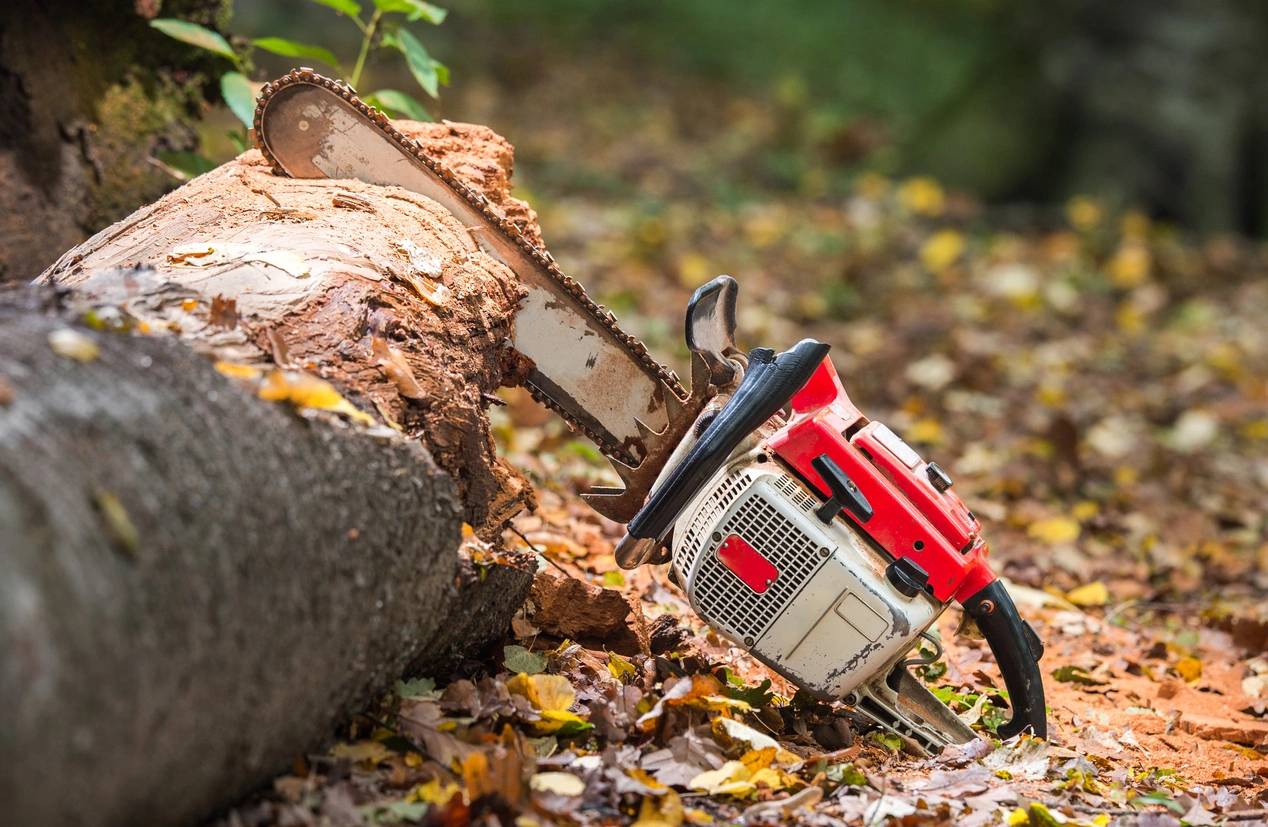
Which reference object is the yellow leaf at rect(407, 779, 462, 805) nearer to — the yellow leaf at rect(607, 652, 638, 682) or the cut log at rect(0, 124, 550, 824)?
the cut log at rect(0, 124, 550, 824)

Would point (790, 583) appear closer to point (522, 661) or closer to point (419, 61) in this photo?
point (522, 661)

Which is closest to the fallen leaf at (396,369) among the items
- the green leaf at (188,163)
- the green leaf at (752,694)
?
the green leaf at (752,694)

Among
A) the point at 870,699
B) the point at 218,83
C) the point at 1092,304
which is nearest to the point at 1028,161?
the point at 1092,304

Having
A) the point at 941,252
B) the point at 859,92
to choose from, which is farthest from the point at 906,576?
the point at 859,92

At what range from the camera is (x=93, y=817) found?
1579 millimetres

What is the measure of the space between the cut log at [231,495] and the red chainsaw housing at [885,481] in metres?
0.63

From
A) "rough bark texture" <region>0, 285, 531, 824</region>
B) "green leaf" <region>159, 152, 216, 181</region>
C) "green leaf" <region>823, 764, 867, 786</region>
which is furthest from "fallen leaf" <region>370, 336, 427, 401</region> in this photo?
"green leaf" <region>159, 152, 216, 181</region>

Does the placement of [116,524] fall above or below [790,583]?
below

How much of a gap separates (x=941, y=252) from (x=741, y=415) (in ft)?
21.4

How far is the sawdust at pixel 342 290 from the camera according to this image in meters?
2.28

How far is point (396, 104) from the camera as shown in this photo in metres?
3.80

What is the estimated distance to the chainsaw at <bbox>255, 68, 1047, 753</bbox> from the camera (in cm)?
263

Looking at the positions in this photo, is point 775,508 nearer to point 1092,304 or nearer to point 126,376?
point 126,376

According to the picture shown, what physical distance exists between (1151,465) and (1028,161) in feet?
17.2
